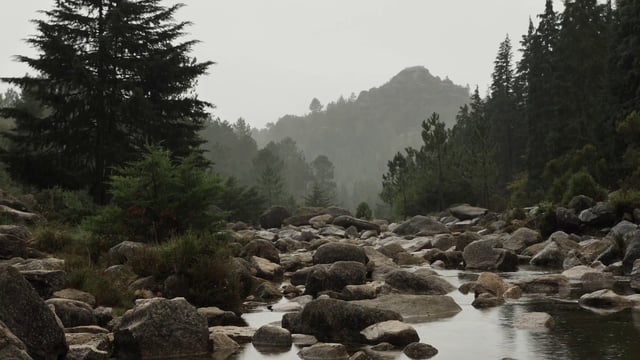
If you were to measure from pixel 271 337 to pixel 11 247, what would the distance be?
5.95m

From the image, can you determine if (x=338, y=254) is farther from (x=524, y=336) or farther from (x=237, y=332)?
(x=524, y=336)

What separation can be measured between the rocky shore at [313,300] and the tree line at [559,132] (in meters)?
11.8

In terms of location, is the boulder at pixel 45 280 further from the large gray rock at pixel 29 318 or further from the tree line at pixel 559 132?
the tree line at pixel 559 132

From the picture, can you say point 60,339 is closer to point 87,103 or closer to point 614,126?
point 87,103

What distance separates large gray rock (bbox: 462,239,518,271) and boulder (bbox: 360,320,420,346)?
9283mm

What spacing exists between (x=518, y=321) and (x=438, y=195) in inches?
1814

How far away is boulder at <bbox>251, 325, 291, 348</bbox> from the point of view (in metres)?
8.06

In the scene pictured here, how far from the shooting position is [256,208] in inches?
2111

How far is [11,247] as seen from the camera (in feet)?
37.3

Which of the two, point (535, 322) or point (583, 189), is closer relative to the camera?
point (535, 322)

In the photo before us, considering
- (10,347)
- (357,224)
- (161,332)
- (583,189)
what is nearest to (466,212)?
(357,224)

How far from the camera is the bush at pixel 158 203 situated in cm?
1430

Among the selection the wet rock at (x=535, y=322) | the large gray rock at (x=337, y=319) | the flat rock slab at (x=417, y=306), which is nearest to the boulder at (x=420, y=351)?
the large gray rock at (x=337, y=319)

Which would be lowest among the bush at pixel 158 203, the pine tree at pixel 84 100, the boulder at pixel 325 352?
the boulder at pixel 325 352
